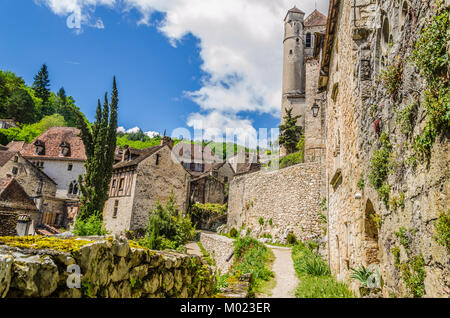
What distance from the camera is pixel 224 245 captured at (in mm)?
22094

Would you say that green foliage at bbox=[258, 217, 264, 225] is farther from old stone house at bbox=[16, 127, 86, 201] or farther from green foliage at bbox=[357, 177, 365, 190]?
old stone house at bbox=[16, 127, 86, 201]

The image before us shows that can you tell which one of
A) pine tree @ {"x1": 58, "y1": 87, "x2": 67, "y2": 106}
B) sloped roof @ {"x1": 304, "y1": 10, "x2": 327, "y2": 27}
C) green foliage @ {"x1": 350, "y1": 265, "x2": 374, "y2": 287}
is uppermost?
pine tree @ {"x1": 58, "y1": 87, "x2": 67, "y2": 106}

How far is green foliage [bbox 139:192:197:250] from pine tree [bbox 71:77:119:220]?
19.6 ft

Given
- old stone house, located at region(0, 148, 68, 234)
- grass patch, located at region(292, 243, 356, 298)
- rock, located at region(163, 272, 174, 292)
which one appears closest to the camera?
rock, located at region(163, 272, 174, 292)

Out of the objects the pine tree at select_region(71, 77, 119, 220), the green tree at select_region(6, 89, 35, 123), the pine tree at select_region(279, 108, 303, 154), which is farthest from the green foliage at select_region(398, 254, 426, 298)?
the green tree at select_region(6, 89, 35, 123)

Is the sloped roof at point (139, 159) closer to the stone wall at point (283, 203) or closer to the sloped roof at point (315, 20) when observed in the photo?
the stone wall at point (283, 203)

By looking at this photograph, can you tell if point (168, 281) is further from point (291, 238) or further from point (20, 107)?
point (20, 107)

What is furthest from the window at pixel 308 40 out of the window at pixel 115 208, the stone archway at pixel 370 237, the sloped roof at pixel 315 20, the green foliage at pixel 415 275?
the green foliage at pixel 415 275

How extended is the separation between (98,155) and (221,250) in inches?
514

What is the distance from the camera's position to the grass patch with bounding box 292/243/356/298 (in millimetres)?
7820

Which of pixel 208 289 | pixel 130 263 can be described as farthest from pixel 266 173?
pixel 130 263

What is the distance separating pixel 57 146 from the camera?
1683 inches

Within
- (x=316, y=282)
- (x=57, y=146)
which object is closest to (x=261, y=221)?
(x=316, y=282)

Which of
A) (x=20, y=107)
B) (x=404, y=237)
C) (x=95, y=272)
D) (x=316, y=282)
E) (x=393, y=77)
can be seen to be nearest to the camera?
(x=95, y=272)
